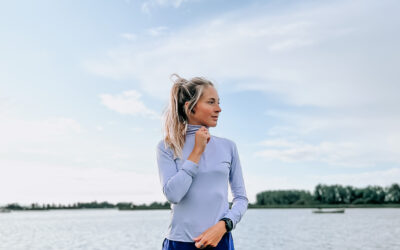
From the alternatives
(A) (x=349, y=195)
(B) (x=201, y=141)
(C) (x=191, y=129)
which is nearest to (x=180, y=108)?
(C) (x=191, y=129)

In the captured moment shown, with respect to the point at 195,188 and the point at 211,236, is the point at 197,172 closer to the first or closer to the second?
the point at 195,188

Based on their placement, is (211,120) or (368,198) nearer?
→ (211,120)

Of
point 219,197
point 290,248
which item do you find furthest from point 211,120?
point 290,248

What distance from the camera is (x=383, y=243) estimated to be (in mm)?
33500

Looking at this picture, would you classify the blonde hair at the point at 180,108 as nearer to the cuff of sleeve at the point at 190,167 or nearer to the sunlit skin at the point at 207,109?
the sunlit skin at the point at 207,109

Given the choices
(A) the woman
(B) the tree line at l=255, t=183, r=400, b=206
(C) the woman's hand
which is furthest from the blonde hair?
(B) the tree line at l=255, t=183, r=400, b=206

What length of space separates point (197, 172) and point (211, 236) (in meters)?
0.37

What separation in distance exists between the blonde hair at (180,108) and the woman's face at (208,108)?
0.03 meters

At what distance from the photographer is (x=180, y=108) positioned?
283 cm

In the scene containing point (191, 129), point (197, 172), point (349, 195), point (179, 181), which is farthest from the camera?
point (349, 195)

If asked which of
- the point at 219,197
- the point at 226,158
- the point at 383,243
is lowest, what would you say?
the point at 383,243

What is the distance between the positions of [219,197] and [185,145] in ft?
1.25

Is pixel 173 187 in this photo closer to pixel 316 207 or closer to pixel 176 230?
pixel 176 230

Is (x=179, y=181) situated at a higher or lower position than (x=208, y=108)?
lower
